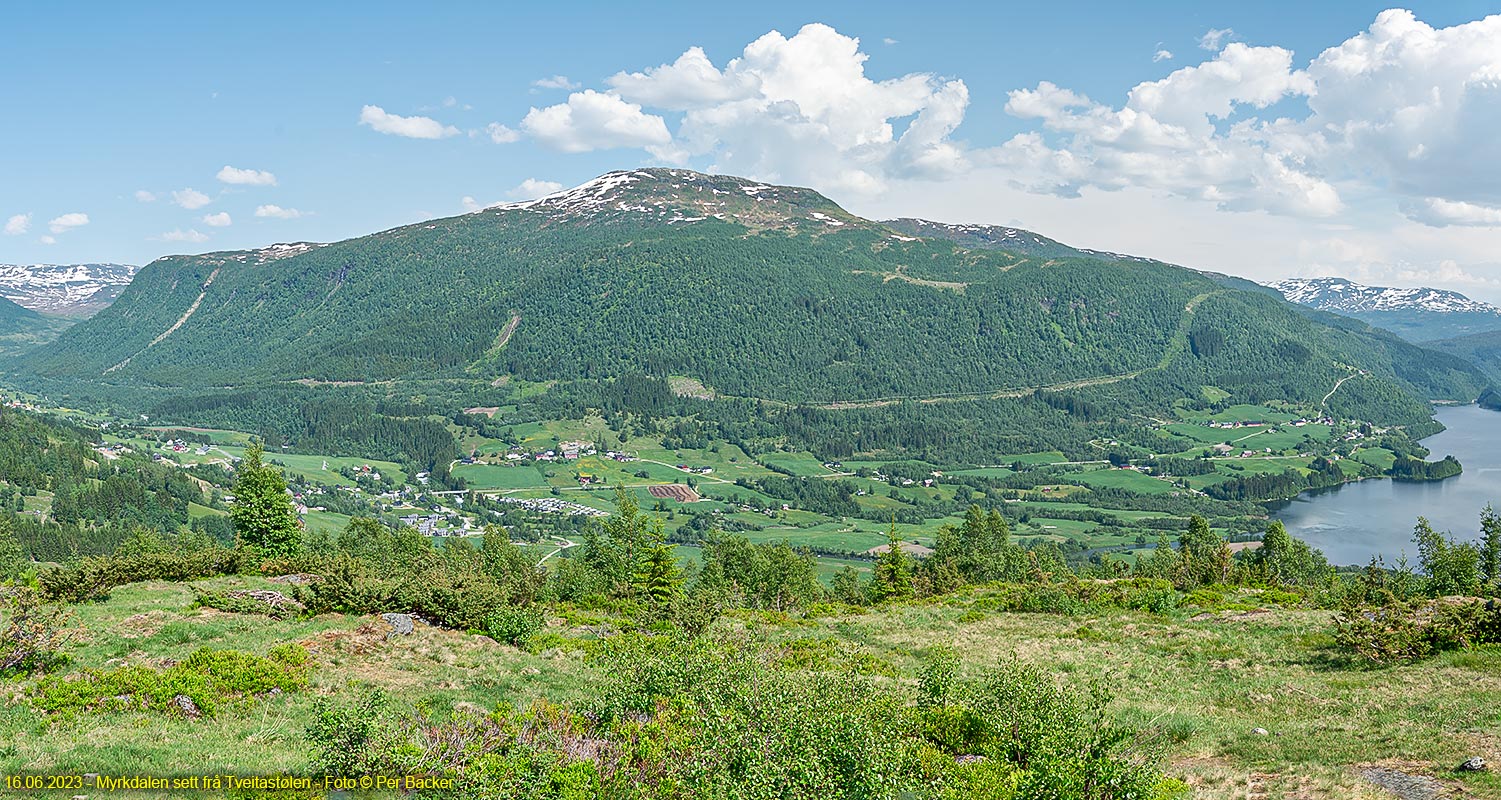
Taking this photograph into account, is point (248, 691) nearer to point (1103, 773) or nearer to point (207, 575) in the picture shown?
point (1103, 773)

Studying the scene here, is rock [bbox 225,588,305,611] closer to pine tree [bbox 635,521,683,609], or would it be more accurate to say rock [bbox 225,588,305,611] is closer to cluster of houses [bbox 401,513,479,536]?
pine tree [bbox 635,521,683,609]

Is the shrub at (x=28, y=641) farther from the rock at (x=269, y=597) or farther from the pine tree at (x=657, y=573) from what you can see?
the pine tree at (x=657, y=573)

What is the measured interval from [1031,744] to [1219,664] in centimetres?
2255

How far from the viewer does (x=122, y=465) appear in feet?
579

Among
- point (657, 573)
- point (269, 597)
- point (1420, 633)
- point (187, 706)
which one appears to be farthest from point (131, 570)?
point (1420, 633)

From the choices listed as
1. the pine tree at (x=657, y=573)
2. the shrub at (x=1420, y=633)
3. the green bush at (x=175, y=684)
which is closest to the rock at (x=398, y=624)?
the green bush at (x=175, y=684)

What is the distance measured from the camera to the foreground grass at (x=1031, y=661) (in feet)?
66.7

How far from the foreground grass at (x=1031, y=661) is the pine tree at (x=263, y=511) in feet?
57.4

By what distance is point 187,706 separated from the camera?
23.2 meters

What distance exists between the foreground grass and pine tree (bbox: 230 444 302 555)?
17502 mm

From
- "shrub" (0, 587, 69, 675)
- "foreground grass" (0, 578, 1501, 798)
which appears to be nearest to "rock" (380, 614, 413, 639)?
"foreground grass" (0, 578, 1501, 798)

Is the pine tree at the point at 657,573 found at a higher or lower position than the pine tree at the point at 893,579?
higher

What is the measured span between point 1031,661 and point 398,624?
29316 mm

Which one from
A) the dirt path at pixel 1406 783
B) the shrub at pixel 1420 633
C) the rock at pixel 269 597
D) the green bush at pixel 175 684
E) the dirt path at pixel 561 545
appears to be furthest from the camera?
the dirt path at pixel 561 545
